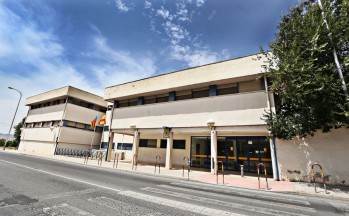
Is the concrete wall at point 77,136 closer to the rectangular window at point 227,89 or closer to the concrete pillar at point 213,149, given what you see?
the concrete pillar at point 213,149

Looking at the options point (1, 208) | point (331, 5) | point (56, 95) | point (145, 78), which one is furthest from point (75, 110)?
point (331, 5)

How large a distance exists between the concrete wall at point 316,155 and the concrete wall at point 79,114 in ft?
97.3

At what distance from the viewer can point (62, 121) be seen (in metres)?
28.2

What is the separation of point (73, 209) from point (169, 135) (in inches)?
486

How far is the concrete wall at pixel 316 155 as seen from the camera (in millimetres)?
10398

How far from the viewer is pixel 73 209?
4.60 m

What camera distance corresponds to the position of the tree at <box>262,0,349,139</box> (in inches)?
346

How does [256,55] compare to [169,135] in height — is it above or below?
above

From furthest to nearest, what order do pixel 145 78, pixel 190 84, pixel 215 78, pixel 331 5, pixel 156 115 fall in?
pixel 145 78
pixel 156 115
pixel 190 84
pixel 215 78
pixel 331 5

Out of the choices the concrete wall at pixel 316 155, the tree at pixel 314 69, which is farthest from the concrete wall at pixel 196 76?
the concrete wall at pixel 316 155

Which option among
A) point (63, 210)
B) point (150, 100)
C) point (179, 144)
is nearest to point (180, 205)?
point (63, 210)

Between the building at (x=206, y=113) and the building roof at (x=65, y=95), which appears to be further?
the building roof at (x=65, y=95)

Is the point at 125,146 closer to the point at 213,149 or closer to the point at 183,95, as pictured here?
the point at 183,95

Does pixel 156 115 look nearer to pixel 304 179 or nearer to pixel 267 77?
pixel 267 77
